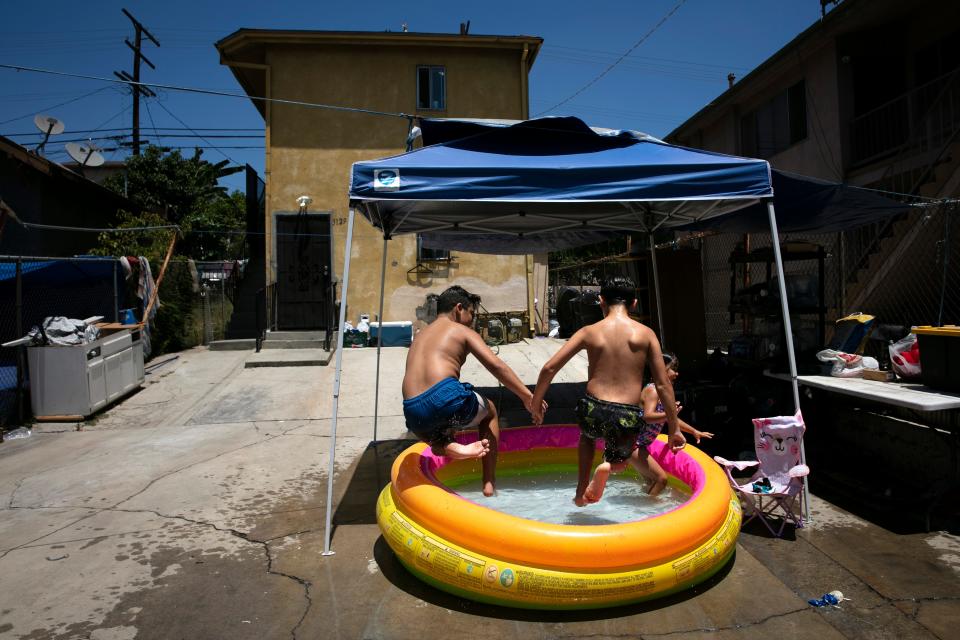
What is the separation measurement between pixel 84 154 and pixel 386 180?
1573cm

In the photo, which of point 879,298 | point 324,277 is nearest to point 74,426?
point 324,277

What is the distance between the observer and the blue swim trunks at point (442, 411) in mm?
3893

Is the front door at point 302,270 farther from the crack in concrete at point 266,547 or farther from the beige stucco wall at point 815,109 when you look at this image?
the beige stucco wall at point 815,109

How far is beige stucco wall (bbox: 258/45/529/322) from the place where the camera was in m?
13.6

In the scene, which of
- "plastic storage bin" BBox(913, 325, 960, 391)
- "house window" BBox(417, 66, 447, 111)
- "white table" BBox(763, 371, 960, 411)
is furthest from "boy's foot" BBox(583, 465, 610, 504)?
"house window" BBox(417, 66, 447, 111)

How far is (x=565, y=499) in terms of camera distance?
509 cm

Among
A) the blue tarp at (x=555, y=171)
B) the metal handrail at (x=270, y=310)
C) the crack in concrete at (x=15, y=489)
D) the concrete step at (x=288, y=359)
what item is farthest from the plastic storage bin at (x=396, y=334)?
the blue tarp at (x=555, y=171)

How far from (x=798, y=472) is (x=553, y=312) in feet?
43.0

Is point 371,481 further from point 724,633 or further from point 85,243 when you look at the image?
point 85,243

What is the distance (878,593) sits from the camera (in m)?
3.35

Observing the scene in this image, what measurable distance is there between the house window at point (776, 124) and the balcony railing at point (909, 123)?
5.07 ft

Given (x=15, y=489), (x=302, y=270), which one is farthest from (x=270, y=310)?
(x=15, y=489)

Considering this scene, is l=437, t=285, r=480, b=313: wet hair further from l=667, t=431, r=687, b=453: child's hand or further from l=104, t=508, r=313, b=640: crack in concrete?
l=104, t=508, r=313, b=640: crack in concrete

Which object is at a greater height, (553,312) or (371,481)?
(553,312)
